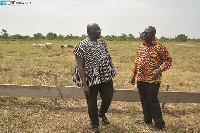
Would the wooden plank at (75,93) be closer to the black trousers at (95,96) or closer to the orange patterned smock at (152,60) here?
the black trousers at (95,96)

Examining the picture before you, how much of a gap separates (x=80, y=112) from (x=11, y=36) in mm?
37853

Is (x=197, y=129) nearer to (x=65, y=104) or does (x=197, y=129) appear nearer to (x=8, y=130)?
(x=65, y=104)

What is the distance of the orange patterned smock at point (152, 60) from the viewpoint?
113 inches

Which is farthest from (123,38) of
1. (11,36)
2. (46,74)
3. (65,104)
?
(65,104)

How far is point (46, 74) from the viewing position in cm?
736

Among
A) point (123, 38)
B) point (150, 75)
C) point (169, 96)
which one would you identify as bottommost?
point (169, 96)

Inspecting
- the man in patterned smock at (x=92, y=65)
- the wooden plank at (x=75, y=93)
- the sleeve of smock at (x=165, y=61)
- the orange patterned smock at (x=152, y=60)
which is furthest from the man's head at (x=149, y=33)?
the wooden plank at (x=75, y=93)

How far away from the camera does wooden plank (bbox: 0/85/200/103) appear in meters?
3.84

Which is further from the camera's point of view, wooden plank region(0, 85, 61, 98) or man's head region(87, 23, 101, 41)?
wooden plank region(0, 85, 61, 98)

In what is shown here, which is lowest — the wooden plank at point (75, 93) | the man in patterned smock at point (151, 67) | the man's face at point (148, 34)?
the wooden plank at point (75, 93)

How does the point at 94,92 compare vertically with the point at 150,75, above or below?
below

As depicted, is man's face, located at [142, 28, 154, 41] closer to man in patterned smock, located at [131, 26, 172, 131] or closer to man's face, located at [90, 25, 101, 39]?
man in patterned smock, located at [131, 26, 172, 131]

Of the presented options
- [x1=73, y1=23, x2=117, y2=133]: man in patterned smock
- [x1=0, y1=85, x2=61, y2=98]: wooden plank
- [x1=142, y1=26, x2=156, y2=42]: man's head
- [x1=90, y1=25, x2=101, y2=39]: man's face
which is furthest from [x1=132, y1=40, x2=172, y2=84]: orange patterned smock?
[x1=0, y1=85, x2=61, y2=98]: wooden plank

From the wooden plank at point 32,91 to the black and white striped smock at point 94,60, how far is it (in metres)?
1.37
